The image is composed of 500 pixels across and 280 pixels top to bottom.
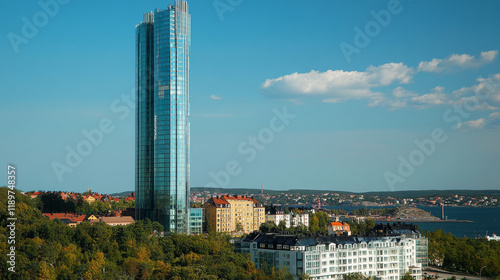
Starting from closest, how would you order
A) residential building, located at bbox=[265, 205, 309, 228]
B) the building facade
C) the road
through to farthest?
the building facade
the road
residential building, located at bbox=[265, 205, 309, 228]

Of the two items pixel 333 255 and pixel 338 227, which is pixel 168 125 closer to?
pixel 333 255

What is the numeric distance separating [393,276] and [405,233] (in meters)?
9.11

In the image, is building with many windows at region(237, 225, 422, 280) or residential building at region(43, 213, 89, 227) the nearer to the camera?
building with many windows at region(237, 225, 422, 280)

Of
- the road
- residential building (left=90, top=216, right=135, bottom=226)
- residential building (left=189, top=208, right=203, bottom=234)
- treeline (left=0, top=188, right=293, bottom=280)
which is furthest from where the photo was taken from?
residential building (left=189, top=208, right=203, bottom=234)

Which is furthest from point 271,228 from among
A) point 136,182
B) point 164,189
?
point 136,182

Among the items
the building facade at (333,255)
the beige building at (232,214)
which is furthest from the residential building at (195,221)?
the building facade at (333,255)

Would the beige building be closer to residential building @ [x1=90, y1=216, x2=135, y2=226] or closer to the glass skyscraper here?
the glass skyscraper

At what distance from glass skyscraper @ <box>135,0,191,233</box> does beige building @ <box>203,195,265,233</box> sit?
36.0 feet

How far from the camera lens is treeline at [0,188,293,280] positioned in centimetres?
5303

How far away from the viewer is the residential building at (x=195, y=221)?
8812 cm

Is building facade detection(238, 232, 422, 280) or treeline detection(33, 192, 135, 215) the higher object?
treeline detection(33, 192, 135, 215)

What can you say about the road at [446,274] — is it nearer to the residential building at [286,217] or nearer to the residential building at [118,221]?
the residential building at [286,217]

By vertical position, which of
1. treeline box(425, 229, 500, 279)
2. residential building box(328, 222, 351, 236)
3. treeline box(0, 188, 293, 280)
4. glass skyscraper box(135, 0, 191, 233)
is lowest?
treeline box(425, 229, 500, 279)

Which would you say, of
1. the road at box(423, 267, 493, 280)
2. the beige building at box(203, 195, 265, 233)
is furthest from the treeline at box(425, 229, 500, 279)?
the beige building at box(203, 195, 265, 233)
